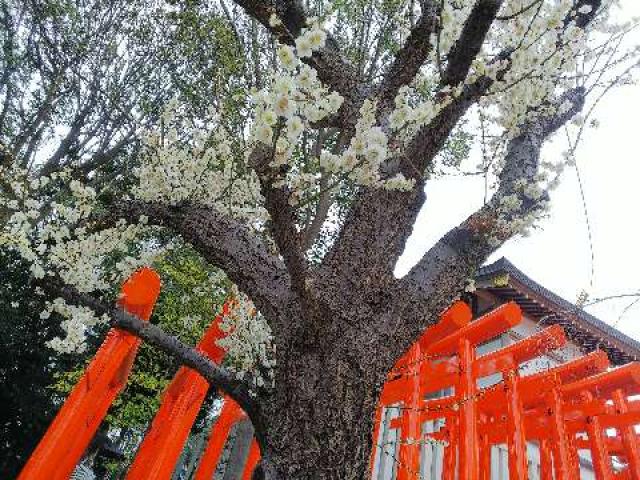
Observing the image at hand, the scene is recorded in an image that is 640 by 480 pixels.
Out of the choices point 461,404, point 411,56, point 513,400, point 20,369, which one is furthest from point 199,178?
point 20,369

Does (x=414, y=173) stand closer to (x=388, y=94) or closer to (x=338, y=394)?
(x=388, y=94)

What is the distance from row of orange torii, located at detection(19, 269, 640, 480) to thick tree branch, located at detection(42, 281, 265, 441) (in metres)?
1.94

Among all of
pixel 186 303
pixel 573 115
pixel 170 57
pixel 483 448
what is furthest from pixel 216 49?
pixel 483 448

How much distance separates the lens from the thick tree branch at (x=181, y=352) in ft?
8.84

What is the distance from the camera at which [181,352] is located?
9.64 ft

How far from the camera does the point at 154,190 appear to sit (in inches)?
174

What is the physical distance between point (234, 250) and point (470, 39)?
1820 mm

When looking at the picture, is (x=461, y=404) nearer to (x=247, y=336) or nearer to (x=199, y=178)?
(x=247, y=336)

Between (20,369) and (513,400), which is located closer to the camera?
(513,400)

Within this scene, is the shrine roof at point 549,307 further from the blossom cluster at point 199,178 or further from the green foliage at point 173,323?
the green foliage at point 173,323

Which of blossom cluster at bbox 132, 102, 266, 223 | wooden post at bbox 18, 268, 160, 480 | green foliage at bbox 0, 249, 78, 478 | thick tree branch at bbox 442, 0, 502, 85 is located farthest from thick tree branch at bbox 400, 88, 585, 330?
green foliage at bbox 0, 249, 78, 478

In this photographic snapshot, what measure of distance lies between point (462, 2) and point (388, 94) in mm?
1308

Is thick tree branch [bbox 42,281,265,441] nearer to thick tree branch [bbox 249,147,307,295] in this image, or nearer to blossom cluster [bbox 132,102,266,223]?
thick tree branch [bbox 249,147,307,295]

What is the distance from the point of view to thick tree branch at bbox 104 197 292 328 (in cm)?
283
